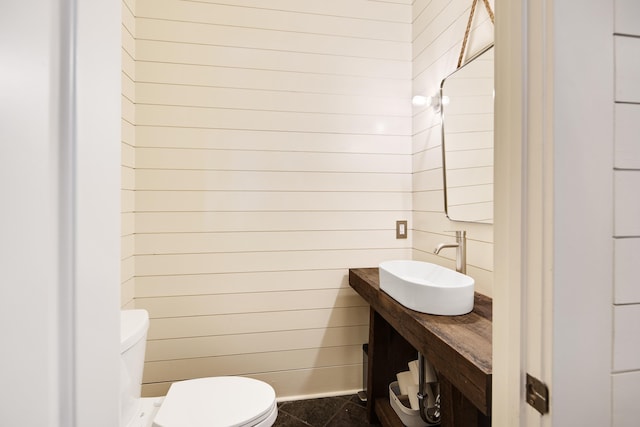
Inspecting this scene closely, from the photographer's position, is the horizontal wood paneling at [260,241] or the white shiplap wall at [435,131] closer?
the white shiplap wall at [435,131]

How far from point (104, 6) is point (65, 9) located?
3.1 inches

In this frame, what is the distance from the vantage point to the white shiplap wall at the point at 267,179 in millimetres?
1940

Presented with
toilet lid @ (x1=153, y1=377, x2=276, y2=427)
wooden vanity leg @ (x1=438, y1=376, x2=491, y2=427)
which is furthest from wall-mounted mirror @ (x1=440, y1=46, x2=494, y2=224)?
toilet lid @ (x1=153, y1=377, x2=276, y2=427)

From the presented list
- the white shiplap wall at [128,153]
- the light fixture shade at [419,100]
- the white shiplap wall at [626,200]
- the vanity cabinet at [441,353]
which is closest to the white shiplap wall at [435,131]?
the light fixture shade at [419,100]

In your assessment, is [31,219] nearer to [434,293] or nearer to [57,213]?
[57,213]

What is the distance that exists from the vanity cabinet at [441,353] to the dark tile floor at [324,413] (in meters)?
0.12

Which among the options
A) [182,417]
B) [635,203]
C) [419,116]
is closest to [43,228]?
[635,203]

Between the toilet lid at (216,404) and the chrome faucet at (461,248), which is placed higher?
the chrome faucet at (461,248)

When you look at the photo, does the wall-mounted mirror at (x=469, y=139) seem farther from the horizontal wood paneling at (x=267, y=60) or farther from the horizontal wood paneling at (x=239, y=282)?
the horizontal wood paneling at (x=239, y=282)

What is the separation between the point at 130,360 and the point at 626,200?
5.12ft

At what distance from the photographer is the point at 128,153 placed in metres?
1.79

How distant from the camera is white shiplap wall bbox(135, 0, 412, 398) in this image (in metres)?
1.94

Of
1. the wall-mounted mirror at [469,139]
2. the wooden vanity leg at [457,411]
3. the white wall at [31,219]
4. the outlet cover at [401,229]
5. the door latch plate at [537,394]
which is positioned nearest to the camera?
the white wall at [31,219]

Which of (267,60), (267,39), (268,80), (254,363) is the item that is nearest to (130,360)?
(254,363)
